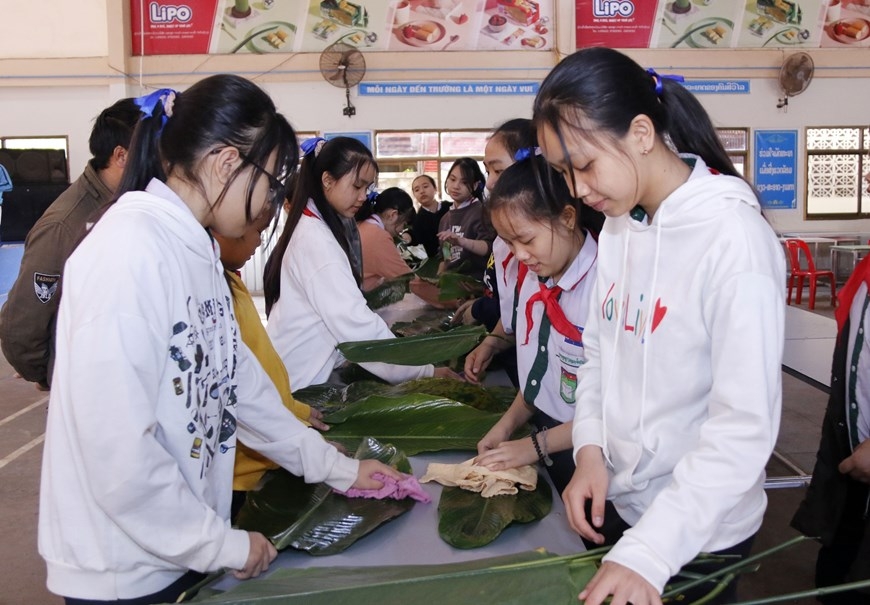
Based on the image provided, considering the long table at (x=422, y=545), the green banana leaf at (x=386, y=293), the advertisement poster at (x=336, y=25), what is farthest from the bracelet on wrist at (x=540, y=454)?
the advertisement poster at (x=336, y=25)

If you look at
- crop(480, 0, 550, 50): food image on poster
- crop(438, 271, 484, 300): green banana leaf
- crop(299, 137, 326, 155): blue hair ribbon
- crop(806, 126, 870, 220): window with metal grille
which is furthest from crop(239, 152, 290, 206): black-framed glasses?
crop(806, 126, 870, 220): window with metal grille

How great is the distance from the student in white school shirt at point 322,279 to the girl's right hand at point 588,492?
1017mm

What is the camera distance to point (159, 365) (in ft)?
3.13

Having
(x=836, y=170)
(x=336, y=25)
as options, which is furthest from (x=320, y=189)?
(x=836, y=170)

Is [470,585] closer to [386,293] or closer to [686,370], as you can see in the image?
[686,370]

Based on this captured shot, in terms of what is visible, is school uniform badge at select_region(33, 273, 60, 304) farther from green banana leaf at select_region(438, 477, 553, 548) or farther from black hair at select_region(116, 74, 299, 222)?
green banana leaf at select_region(438, 477, 553, 548)

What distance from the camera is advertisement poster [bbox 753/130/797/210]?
980 cm

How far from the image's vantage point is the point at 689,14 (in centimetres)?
964

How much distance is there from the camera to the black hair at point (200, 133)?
3.54ft

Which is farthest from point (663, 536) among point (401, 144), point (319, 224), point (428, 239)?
point (401, 144)

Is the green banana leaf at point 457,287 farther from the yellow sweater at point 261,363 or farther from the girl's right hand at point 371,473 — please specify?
the girl's right hand at point 371,473

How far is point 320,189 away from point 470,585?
155 cm

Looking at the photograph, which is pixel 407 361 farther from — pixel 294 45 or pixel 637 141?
pixel 294 45

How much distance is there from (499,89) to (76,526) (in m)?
9.04
